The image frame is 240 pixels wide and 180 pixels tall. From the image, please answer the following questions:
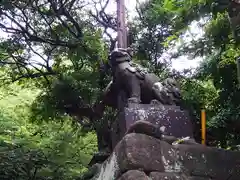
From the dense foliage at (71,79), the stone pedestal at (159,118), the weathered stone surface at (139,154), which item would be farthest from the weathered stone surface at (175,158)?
the dense foliage at (71,79)

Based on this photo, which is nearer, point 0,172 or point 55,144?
point 0,172

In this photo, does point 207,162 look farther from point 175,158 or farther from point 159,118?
point 159,118

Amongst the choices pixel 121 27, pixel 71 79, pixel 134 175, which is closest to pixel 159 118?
pixel 134 175

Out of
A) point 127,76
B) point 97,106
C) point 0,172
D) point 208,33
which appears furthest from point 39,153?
point 208,33

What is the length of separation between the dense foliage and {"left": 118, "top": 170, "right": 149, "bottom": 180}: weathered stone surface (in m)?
2.80

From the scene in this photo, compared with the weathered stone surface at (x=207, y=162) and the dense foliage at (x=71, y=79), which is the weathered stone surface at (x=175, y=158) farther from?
the dense foliage at (x=71, y=79)

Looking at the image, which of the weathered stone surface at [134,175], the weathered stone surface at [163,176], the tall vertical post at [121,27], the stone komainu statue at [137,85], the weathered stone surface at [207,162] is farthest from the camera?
the tall vertical post at [121,27]

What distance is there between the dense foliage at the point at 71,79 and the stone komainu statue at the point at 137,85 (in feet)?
5.24

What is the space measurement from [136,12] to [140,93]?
17.9ft

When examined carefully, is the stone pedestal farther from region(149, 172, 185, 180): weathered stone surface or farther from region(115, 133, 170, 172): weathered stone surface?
region(149, 172, 185, 180): weathered stone surface

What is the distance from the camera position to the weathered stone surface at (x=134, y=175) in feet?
9.83

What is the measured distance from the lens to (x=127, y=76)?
4352 millimetres

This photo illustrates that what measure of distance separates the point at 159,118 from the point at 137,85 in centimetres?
58

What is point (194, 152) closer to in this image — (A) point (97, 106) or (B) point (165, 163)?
(B) point (165, 163)
